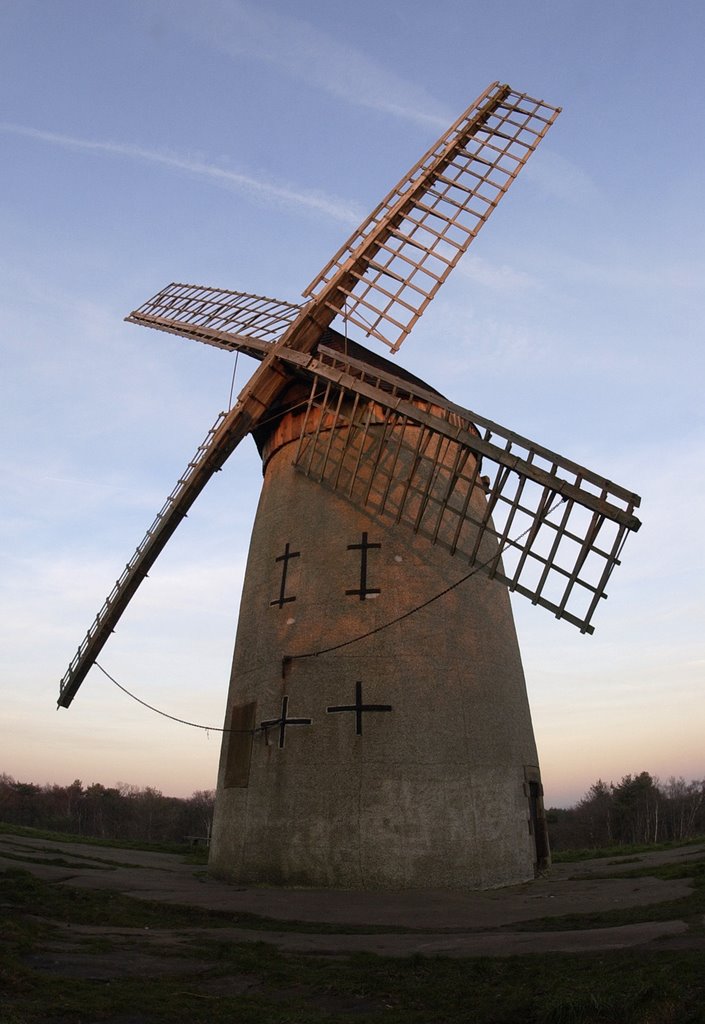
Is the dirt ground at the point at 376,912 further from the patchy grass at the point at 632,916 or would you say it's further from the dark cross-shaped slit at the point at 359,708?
the dark cross-shaped slit at the point at 359,708

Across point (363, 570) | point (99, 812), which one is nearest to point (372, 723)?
point (363, 570)

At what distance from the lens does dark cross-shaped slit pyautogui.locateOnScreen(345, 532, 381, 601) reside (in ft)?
45.1

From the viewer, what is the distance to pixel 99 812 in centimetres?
6912

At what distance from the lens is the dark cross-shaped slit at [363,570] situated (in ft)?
45.1

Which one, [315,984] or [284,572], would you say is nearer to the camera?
[315,984]

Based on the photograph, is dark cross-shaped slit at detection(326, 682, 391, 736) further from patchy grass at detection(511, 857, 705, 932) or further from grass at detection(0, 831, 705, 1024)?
grass at detection(0, 831, 705, 1024)

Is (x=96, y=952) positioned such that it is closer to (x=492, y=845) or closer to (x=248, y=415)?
(x=492, y=845)

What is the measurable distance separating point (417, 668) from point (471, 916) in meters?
4.03

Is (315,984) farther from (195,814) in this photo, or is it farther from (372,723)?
(195,814)

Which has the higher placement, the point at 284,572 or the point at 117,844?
the point at 284,572

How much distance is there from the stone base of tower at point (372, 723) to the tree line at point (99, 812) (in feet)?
137

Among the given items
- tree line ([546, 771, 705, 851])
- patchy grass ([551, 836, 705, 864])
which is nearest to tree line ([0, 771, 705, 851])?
tree line ([546, 771, 705, 851])

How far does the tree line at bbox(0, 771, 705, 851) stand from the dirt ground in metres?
14.9

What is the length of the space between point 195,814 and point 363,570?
51.9 meters
